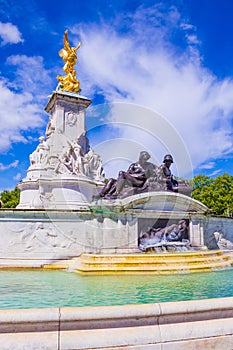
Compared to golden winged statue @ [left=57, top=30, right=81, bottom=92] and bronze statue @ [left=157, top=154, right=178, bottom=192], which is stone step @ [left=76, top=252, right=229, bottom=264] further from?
golden winged statue @ [left=57, top=30, right=81, bottom=92]

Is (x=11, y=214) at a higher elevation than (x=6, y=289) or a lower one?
higher

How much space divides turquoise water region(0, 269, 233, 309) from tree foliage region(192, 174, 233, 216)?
32229 mm

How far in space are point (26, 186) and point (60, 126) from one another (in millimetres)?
4758

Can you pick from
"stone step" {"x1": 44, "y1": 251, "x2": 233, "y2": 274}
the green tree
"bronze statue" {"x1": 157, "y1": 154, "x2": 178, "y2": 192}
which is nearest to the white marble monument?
"bronze statue" {"x1": 157, "y1": 154, "x2": 178, "y2": 192}

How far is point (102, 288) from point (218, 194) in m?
36.2

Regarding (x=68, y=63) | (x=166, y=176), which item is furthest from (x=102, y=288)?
(x=68, y=63)

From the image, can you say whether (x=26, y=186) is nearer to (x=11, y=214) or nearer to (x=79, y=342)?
(x=11, y=214)

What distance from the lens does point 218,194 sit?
40156 millimetres

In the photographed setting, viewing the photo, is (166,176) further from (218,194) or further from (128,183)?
(218,194)

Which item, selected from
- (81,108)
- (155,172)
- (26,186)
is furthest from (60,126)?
(155,172)

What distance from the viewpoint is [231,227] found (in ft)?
44.4

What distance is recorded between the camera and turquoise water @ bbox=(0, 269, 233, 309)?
219 inches

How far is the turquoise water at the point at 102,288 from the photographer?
18.2 feet

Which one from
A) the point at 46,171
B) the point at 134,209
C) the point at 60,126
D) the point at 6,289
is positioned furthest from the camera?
the point at 60,126
